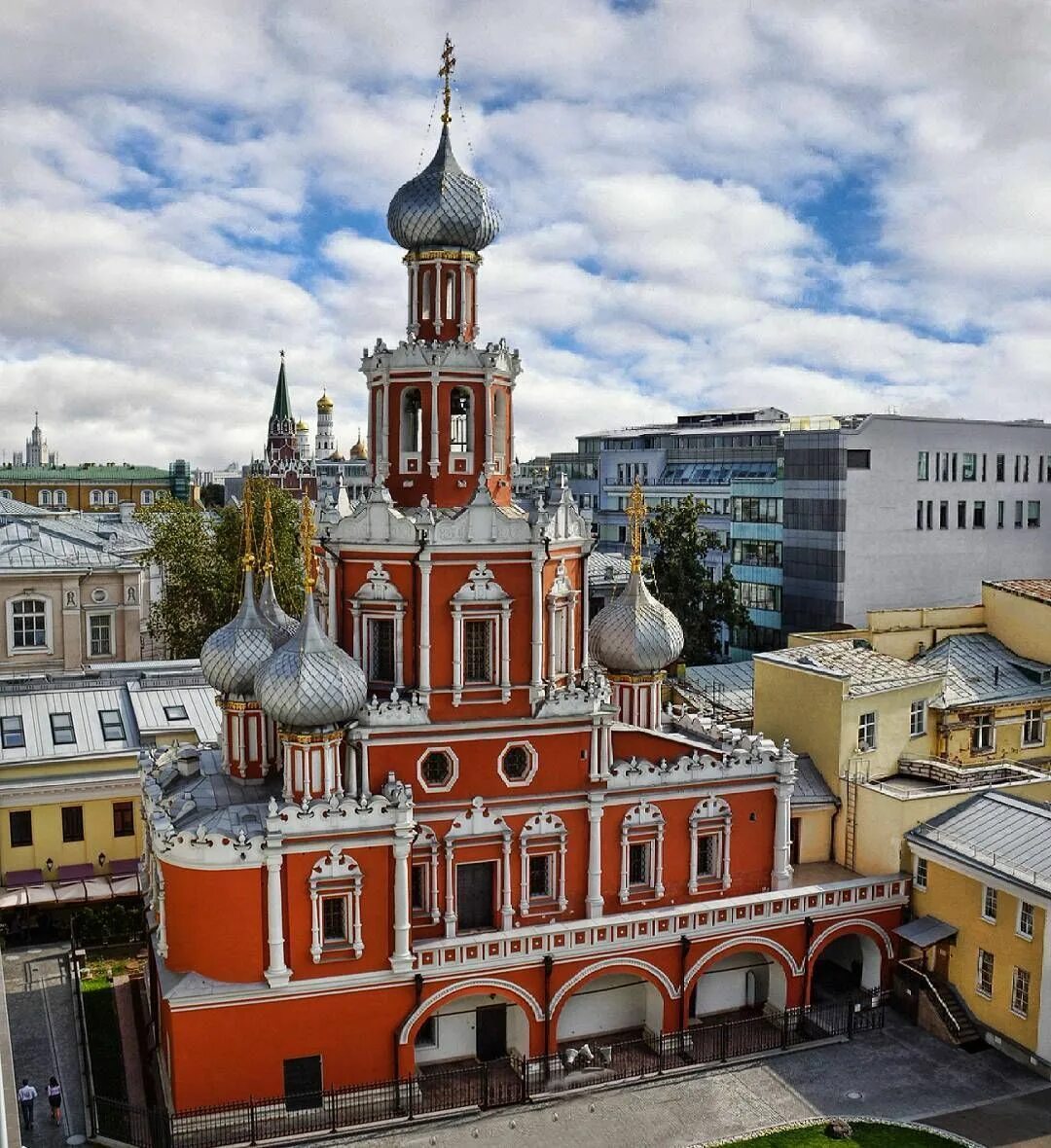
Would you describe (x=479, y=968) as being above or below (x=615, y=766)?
below

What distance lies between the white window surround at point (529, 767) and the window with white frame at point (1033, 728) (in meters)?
19.5

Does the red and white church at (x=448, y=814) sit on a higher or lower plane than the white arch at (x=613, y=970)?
higher

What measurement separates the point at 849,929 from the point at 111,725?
2415 centimetres

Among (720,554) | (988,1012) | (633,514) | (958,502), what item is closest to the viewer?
(988,1012)

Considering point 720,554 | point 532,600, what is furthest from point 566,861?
point 720,554

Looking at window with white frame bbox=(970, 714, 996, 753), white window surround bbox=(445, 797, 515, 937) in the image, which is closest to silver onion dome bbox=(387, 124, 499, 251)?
white window surround bbox=(445, 797, 515, 937)

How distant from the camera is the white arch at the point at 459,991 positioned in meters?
25.8

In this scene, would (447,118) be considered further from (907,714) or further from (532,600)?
(907,714)

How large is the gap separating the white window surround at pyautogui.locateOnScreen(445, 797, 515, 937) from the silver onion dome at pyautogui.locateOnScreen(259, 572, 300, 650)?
22.7 ft

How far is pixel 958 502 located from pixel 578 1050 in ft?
116

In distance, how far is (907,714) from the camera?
34719 mm

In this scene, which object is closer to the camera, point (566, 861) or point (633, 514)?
point (566, 861)

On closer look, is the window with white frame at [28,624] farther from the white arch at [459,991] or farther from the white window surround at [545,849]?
the white arch at [459,991]

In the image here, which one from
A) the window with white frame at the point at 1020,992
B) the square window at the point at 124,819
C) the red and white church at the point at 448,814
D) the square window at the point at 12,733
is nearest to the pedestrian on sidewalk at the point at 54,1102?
the red and white church at the point at 448,814
